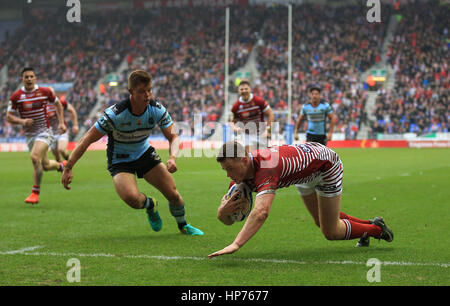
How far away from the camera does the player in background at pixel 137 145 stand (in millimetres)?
6586

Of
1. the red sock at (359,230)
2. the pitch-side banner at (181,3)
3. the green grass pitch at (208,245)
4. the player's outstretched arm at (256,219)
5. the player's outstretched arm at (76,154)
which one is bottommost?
the green grass pitch at (208,245)

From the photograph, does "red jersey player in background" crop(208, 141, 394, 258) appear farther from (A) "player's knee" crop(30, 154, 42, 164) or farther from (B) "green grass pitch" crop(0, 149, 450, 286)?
(A) "player's knee" crop(30, 154, 42, 164)

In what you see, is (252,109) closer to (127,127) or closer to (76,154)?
(127,127)

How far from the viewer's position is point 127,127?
22.9 feet

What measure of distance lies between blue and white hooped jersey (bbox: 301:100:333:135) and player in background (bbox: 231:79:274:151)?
6.26 ft

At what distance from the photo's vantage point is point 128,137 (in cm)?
717

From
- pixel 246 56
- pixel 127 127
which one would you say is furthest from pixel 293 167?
pixel 246 56

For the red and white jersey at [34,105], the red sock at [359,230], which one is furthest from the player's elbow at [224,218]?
the red and white jersey at [34,105]

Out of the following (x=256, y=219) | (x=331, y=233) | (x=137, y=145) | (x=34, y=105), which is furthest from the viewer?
(x=34, y=105)

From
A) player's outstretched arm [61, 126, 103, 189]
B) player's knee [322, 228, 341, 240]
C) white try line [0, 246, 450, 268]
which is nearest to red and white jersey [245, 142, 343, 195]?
player's knee [322, 228, 341, 240]

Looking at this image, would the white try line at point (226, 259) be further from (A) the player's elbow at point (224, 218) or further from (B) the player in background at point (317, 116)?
(B) the player in background at point (317, 116)

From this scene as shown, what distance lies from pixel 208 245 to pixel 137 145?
154cm

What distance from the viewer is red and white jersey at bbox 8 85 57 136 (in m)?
11.5

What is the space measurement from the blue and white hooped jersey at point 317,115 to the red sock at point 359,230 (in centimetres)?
1040
